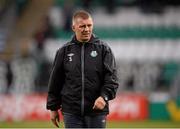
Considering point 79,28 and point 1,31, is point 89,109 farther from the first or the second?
point 1,31

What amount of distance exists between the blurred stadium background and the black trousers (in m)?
9.21

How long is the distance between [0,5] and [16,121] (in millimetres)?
6708

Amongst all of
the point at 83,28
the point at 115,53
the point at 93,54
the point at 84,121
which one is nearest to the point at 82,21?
the point at 83,28

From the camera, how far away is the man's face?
719cm

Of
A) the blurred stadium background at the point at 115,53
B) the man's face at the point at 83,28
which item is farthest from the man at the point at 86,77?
the blurred stadium background at the point at 115,53

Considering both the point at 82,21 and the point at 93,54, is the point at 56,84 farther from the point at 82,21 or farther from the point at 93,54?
the point at 82,21

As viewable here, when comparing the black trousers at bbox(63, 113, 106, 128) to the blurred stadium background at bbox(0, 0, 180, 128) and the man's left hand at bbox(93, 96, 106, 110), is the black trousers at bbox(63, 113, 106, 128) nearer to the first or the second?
the man's left hand at bbox(93, 96, 106, 110)

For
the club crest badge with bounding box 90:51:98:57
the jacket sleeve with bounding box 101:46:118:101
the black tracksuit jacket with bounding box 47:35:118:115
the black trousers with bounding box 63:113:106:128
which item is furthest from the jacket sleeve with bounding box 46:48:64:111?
the jacket sleeve with bounding box 101:46:118:101

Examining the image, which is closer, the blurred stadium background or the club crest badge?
the club crest badge

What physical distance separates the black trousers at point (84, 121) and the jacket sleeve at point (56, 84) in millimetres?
211

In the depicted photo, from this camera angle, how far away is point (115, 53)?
22156 mm

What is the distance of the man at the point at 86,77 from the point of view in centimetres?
724

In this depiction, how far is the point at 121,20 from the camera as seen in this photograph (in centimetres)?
2342

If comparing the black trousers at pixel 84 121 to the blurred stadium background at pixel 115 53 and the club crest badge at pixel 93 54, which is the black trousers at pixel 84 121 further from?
the blurred stadium background at pixel 115 53
